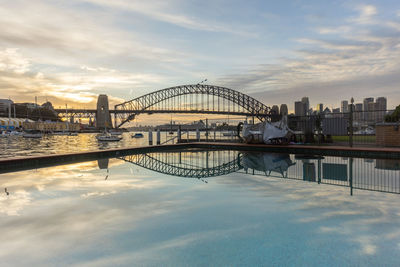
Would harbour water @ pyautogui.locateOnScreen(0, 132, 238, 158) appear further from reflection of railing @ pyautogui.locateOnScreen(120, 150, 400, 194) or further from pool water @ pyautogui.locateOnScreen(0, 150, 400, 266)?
pool water @ pyautogui.locateOnScreen(0, 150, 400, 266)

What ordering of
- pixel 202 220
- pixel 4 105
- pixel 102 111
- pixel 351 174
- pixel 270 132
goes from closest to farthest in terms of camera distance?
pixel 202 220, pixel 351 174, pixel 270 132, pixel 102 111, pixel 4 105

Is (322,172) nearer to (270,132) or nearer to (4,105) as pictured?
(270,132)

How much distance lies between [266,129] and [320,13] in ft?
22.6

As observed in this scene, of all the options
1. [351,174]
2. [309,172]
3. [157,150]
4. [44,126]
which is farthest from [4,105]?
[351,174]

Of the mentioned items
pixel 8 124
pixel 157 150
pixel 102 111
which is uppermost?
pixel 102 111

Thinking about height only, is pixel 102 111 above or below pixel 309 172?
above

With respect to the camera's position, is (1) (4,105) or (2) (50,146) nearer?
(2) (50,146)

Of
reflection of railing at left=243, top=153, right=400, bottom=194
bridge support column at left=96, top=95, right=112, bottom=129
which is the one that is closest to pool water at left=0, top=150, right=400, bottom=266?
reflection of railing at left=243, top=153, right=400, bottom=194

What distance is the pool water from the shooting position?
3.33 m

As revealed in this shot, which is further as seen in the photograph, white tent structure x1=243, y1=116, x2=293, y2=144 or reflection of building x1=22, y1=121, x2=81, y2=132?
reflection of building x1=22, y1=121, x2=81, y2=132

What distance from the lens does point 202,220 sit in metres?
4.62

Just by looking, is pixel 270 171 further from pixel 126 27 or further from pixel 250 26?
pixel 126 27

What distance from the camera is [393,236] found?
3.84m

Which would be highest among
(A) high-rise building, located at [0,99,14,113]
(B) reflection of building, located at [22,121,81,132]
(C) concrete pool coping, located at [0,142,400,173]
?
(A) high-rise building, located at [0,99,14,113]
